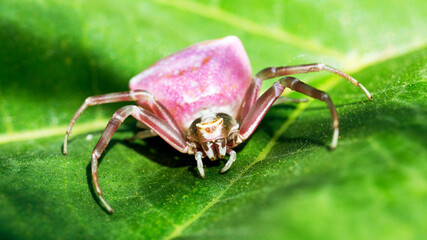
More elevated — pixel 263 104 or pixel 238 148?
pixel 263 104

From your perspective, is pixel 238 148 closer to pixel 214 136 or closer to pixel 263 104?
pixel 214 136

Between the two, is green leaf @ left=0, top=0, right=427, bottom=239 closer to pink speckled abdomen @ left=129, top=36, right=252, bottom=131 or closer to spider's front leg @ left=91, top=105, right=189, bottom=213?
spider's front leg @ left=91, top=105, right=189, bottom=213

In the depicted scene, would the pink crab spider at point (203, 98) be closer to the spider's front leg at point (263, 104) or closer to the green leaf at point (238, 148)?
the spider's front leg at point (263, 104)

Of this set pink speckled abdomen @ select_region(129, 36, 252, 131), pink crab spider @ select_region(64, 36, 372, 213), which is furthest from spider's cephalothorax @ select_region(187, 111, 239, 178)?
pink speckled abdomen @ select_region(129, 36, 252, 131)

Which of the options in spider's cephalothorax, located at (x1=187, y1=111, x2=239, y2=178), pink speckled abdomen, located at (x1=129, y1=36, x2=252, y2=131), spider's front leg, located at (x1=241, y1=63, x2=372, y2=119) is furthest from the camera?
pink speckled abdomen, located at (x1=129, y1=36, x2=252, y2=131)

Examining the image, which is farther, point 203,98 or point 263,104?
point 203,98

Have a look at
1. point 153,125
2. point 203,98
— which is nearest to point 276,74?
point 203,98

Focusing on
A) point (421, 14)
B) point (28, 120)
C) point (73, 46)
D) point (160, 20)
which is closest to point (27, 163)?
point (28, 120)
